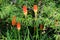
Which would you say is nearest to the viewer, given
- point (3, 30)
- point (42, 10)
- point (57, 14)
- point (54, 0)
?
point (57, 14)

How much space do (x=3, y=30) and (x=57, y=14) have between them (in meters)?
1.09

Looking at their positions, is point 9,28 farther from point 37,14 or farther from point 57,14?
point 57,14

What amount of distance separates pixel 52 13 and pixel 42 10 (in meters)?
0.23

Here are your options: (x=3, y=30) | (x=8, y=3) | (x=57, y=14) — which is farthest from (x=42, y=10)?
(x=3, y=30)

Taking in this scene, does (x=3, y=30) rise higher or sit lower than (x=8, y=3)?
lower

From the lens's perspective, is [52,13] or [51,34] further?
[51,34]

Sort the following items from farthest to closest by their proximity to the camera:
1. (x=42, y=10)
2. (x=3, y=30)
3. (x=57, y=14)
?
(x=3, y=30) → (x=42, y=10) → (x=57, y=14)

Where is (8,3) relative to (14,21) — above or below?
above

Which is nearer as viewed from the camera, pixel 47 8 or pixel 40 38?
pixel 47 8

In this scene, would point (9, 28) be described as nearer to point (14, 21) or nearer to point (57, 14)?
point (14, 21)

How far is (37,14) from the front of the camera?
2.94 metres

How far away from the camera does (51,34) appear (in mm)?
3211

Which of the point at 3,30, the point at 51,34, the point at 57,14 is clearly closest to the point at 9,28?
the point at 3,30

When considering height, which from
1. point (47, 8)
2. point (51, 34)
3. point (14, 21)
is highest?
point (47, 8)
